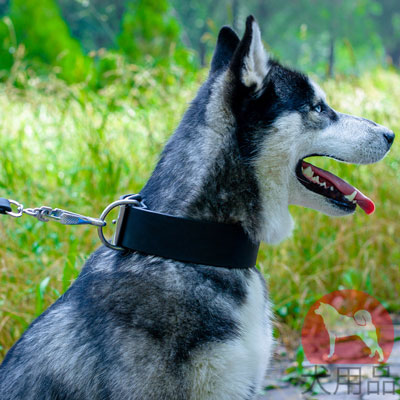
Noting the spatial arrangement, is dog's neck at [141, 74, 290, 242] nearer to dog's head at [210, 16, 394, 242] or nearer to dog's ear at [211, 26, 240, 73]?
dog's head at [210, 16, 394, 242]

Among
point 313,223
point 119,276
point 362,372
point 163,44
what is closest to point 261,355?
point 119,276

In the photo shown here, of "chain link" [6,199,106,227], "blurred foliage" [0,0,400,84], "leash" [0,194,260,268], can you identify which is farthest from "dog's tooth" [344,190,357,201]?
"blurred foliage" [0,0,400,84]

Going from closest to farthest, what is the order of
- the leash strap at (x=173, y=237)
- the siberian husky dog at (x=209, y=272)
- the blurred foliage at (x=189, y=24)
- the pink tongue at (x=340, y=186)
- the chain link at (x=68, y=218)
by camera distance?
the siberian husky dog at (x=209, y=272), the leash strap at (x=173, y=237), the chain link at (x=68, y=218), the pink tongue at (x=340, y=186), the blurred foliage at (x=189, y=24)

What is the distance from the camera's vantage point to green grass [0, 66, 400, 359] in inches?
138

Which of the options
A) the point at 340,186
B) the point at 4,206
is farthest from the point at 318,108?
the point at 4,206

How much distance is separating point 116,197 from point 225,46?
2.00m

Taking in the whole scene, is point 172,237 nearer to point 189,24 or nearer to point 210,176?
point 210,176

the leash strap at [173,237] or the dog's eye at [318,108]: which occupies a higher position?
the dog's eye at [318,108]

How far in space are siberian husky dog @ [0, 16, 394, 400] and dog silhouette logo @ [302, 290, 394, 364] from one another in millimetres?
1551

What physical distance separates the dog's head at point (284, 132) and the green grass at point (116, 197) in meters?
1.13

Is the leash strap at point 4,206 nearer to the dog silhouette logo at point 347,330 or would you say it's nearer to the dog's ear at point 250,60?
the dog's ear at point 250,60

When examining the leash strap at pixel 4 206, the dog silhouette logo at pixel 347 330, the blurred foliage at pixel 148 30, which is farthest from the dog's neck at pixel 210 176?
the blurred foliage at pixel 148 30

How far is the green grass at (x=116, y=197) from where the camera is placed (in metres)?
3.50

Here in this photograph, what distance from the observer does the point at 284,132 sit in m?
2.17
